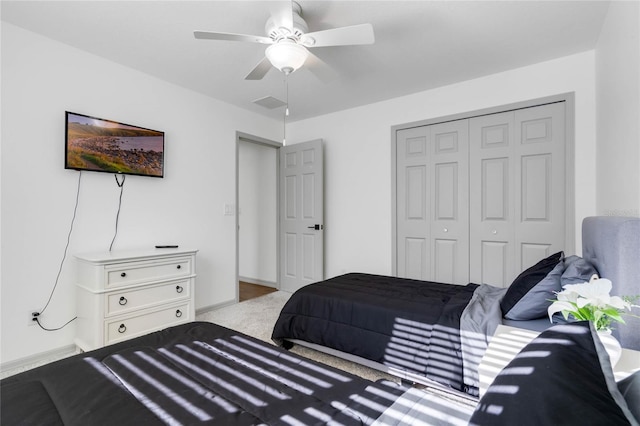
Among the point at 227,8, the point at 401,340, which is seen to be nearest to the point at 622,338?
the point at 401,340

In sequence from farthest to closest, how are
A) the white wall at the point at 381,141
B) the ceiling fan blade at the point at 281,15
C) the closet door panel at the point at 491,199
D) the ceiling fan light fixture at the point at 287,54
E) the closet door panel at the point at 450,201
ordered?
the closet door panel at the point at 450,201 < the closet door panel at the point at 491,199 < the white wall at the point at 381,141 < the ceiling fan light fixture at the point at 287,54 < the ceiling fan blade at the point at 281,15

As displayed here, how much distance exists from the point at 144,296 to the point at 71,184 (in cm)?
115

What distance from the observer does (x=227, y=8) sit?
7.07 ft

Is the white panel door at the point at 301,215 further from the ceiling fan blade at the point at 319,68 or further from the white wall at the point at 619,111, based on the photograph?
the white wall at the point at 619,111

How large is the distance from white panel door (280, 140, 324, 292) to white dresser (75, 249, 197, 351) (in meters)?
1.78

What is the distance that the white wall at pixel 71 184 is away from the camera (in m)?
2.37

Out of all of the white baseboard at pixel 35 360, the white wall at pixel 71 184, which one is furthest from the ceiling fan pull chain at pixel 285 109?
the white baseboard at pixel 35 360

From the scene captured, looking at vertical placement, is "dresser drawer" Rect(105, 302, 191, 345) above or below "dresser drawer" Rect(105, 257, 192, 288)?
below

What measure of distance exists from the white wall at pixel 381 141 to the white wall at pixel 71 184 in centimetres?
158

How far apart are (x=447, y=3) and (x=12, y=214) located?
3.54 m

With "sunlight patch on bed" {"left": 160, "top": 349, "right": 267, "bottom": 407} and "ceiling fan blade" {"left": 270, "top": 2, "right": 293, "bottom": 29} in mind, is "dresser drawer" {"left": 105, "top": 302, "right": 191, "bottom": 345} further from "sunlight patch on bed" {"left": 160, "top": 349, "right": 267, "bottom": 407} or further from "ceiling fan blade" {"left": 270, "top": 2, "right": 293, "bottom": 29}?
"ceiling fan blade" {"left": 270, "top": 2, "right": 293, "bottom": 29}

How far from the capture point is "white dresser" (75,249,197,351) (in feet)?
7.92

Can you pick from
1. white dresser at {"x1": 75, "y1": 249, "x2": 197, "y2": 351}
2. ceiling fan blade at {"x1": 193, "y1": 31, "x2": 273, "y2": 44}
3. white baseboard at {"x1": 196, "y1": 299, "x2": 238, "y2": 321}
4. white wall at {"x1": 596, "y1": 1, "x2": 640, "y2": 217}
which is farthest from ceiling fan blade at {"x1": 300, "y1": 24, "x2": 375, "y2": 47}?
white baseboard at {"x1": 196, "y1": 299, "x2": 238, "y2": 321}

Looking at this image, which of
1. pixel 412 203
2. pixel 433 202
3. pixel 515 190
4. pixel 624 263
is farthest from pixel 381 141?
pixel 624 263
